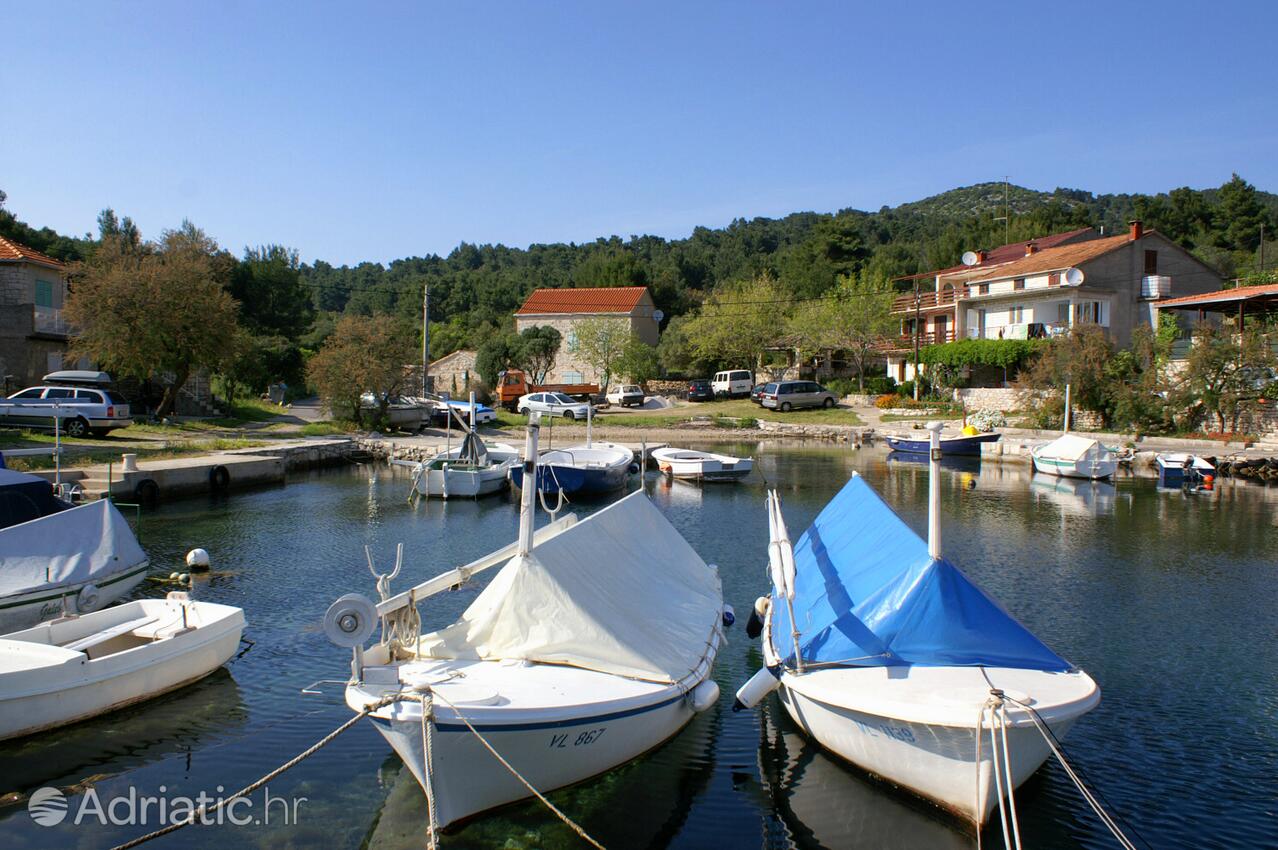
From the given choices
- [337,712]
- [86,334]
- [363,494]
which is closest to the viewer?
[337,712]

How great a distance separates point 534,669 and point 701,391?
174 ft

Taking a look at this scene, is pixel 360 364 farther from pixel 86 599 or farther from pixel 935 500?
pixel 935 500

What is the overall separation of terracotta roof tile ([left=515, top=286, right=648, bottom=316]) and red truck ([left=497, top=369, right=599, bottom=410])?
1070cm

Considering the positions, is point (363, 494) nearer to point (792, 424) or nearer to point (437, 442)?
point (437, 442)

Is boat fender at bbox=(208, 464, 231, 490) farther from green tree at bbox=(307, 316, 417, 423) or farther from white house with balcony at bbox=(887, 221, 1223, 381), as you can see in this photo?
white house with balcony at bbox=(887, 221, 1223, 381)

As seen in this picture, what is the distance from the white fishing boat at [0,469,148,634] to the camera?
1273 cm

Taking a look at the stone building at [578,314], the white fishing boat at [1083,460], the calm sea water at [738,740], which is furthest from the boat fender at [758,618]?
the stone building at [578,314]

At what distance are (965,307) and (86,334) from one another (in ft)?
166

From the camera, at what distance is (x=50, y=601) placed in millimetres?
12984

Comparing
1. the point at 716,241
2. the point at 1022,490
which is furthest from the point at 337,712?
the point at 716,241

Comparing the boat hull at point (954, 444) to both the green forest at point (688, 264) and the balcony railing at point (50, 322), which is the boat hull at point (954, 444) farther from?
the balcony railing at point (50, 322)

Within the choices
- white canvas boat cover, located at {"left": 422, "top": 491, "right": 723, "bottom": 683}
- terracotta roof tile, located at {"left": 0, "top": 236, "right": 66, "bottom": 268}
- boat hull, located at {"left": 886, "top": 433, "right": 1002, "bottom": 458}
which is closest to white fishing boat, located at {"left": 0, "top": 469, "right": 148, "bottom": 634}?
white canvas boat cover, located at {"left": 422, "top": 491, "right": 723, "bottom": 683}

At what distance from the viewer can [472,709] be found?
746cm

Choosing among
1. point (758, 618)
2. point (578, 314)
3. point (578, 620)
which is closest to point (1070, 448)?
point (758, 618)
